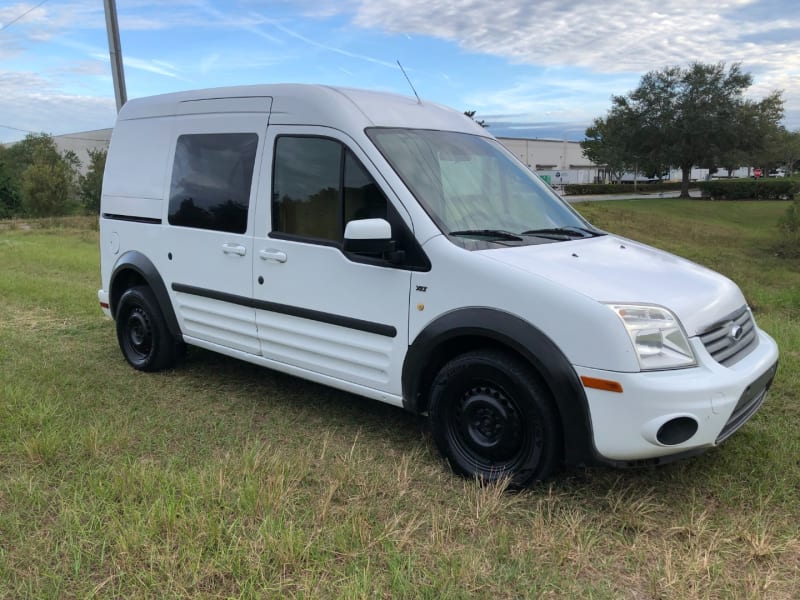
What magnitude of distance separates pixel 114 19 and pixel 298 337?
847cm

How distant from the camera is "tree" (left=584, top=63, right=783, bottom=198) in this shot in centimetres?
4381

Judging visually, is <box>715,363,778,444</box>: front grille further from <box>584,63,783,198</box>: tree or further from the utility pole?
<box>584,63,783,198</box>: tree

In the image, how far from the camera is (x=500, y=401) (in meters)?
3.45

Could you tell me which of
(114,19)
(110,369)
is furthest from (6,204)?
(110,369)

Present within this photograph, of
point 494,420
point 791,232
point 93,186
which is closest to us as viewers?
point 494,420

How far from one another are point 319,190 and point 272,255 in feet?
1.80

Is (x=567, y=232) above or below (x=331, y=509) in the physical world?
above

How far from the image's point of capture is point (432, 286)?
359 centimetres

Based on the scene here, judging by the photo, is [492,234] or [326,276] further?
[326,276]

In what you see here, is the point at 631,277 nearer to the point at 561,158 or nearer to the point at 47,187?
the point at 47,187

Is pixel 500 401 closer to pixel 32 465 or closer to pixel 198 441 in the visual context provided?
pixel 198 441

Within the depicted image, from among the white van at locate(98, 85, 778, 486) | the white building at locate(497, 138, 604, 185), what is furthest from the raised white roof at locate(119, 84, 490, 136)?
the white building at locate(497, 138, 604, 185)

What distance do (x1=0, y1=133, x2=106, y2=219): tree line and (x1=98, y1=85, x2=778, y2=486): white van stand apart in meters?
47.2

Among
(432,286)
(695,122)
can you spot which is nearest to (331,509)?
(432,286)
